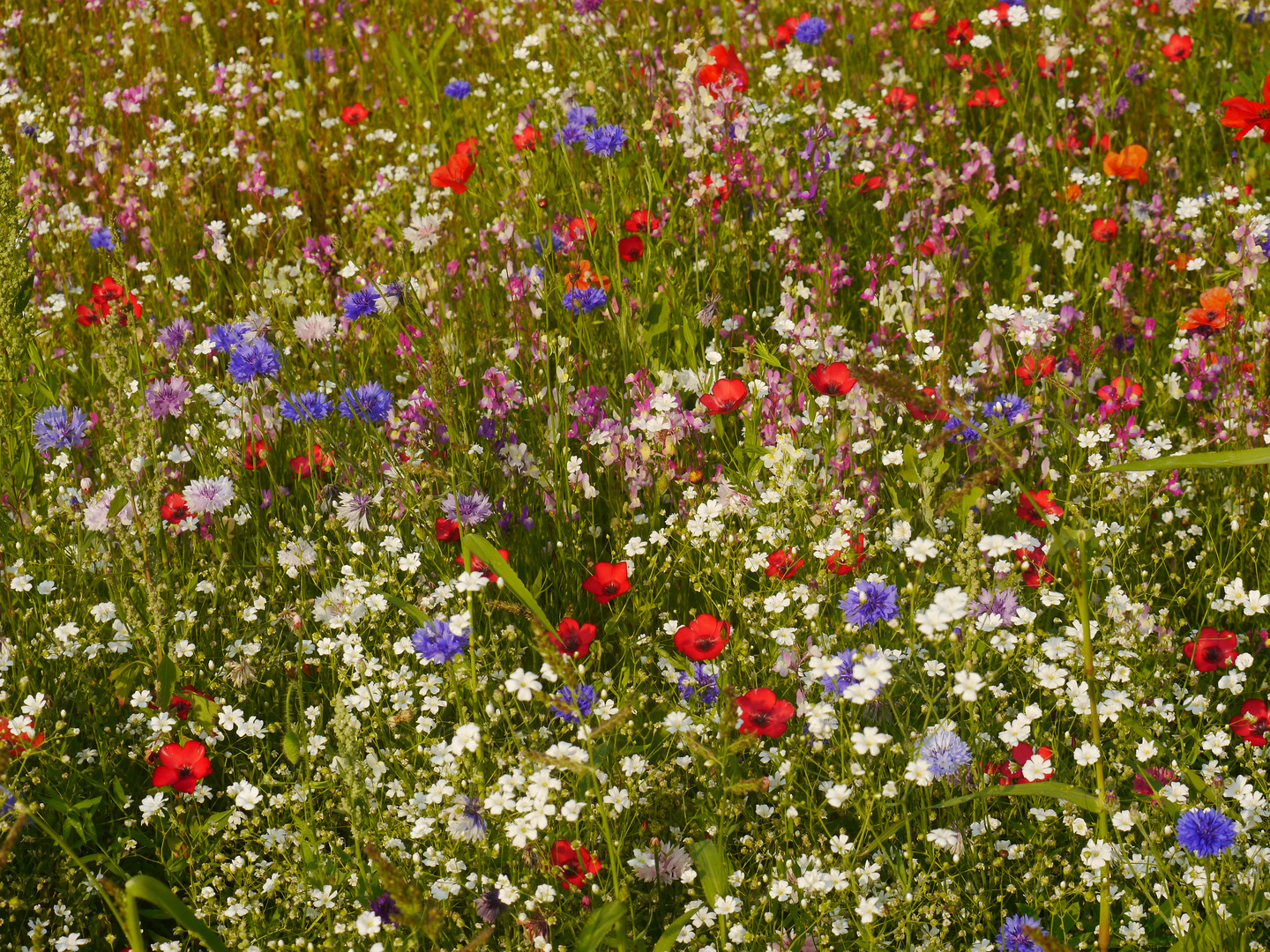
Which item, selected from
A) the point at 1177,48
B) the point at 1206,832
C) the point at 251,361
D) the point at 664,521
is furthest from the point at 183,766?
the point at 1177,48

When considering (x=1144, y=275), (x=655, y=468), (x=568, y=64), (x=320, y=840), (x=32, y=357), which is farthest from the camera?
(x=568, y=64)

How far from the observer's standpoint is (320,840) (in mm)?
2297

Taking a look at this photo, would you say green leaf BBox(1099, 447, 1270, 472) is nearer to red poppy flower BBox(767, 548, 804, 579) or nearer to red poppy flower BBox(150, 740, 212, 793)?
→ red poppy flower BBox(767, 548, 804, 579)

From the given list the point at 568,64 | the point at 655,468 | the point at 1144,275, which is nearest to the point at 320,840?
the point at 655,468

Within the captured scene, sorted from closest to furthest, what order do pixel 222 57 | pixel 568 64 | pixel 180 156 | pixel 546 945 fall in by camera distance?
pixel 546 945
pixel 180 156
pixel 568 64
pixel 222 57

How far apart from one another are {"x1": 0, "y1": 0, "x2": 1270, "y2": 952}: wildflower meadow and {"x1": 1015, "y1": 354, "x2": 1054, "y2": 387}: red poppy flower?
14 mm

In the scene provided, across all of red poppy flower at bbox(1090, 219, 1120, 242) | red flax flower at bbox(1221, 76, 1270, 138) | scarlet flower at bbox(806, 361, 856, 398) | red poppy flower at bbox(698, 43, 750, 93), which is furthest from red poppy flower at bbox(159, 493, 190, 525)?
red flax flower at bbox(1221, 76, 1270, 138)

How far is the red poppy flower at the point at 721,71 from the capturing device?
3.91 meters

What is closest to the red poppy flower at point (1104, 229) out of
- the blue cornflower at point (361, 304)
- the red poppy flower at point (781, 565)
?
the red poppy flower at point (781, 565)

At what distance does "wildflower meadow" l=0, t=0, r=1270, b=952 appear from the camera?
218cm

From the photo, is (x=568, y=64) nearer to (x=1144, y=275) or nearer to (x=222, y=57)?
(x=222, y=57)

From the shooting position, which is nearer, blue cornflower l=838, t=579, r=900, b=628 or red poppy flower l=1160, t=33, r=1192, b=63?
blue cornflower l=838, t=579, r=900, b=628

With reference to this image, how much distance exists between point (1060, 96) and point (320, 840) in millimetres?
4258

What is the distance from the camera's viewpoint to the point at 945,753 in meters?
2.21
